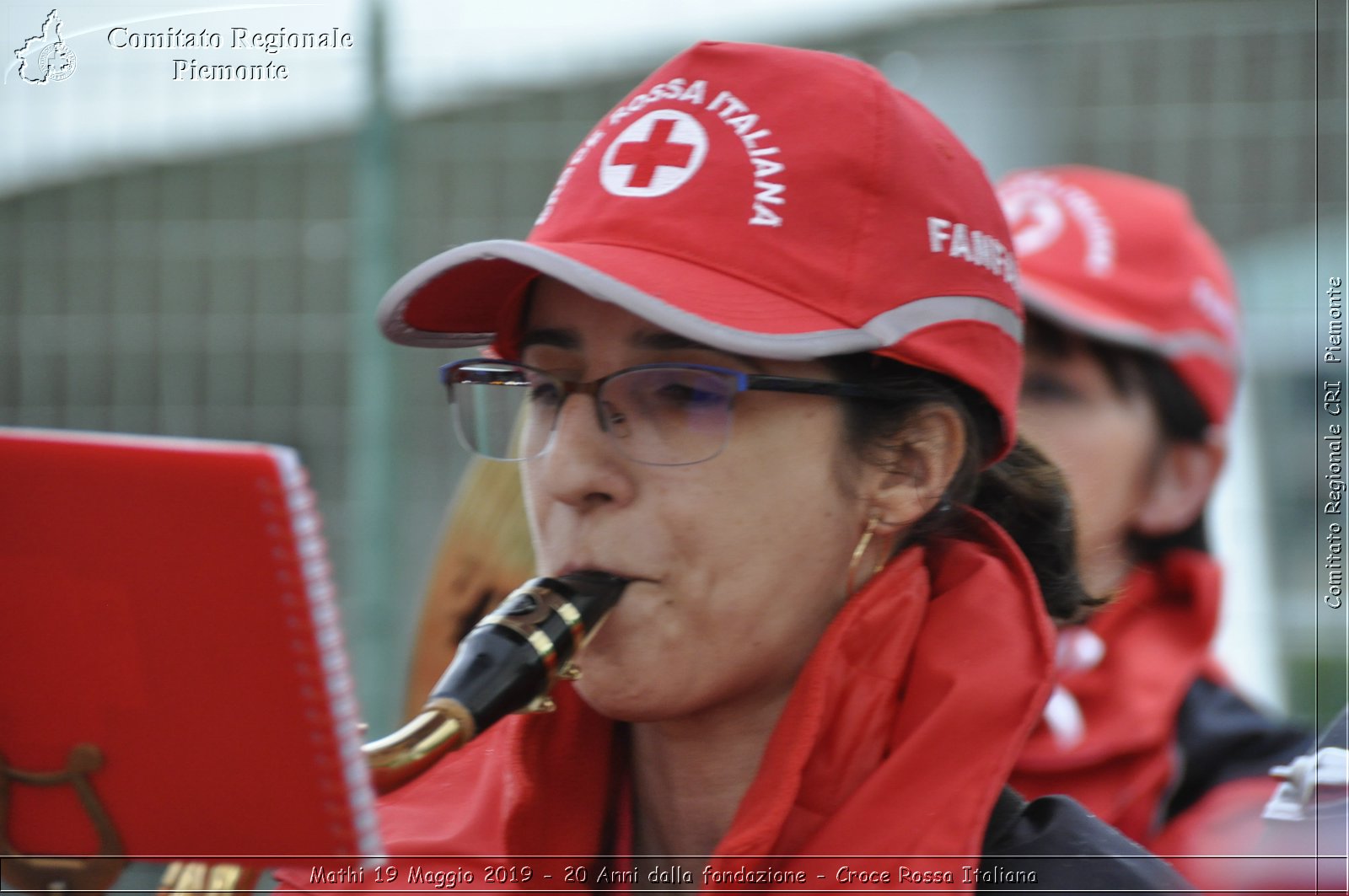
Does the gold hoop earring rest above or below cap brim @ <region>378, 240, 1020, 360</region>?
below

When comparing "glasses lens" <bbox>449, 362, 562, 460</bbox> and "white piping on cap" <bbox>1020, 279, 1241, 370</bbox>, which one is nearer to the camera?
"glasses lens" <bbox>449, 362, 562, 460</bbox>

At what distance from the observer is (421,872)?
69.8 inches

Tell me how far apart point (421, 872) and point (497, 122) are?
2.47 m

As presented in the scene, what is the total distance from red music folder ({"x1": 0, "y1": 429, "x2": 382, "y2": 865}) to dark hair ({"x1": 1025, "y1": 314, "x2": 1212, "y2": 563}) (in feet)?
7.14

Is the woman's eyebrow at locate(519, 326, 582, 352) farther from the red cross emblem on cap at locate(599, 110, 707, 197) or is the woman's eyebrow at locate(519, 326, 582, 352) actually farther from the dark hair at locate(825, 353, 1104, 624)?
the dark hair at locate(825, 353, 1104, 624)

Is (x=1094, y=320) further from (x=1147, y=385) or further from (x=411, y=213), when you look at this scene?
(x=411, y=213)

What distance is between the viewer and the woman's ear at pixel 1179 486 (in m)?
3.06

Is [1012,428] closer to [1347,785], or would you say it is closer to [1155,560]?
[1347,785]

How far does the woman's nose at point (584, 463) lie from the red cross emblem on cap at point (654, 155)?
9.1 inches

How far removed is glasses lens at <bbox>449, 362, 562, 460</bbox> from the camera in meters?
1.68

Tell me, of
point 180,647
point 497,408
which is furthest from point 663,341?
point 180,647

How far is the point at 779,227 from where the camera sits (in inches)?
60.6

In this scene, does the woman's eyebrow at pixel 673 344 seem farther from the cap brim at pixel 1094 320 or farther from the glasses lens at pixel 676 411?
the cap brim at pixel 1094 320

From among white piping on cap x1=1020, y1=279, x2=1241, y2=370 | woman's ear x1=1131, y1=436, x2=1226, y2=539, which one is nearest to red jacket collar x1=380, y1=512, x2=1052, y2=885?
white piping on cap x1=1020, y1=279, x2=1241, y2=370
